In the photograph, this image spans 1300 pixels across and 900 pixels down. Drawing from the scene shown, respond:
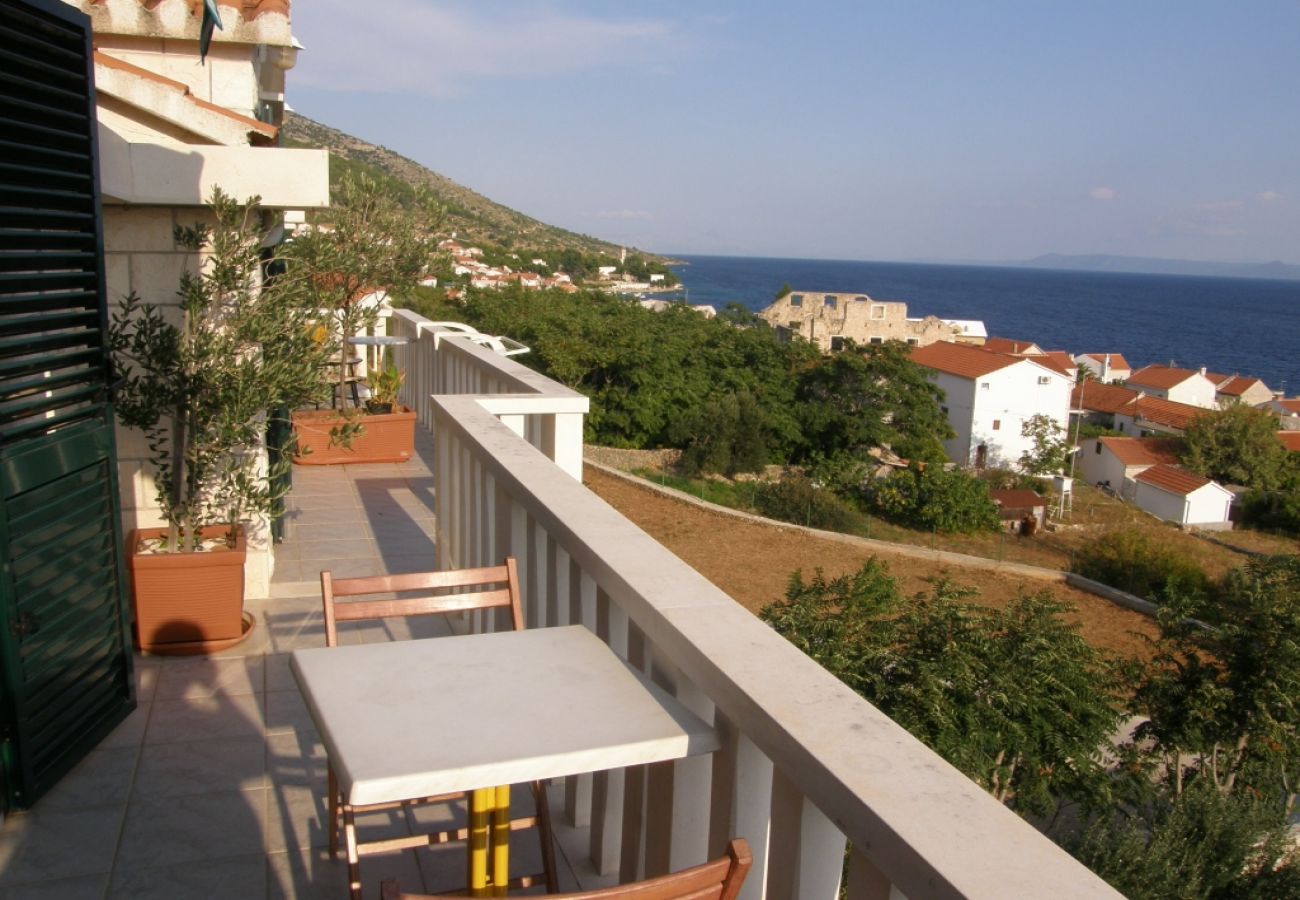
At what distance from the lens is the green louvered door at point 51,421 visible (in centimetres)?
254

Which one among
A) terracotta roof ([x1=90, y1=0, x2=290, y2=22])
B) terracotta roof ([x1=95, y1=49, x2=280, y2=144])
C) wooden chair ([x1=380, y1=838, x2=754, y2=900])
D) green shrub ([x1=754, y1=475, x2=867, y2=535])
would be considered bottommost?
green shrub ([x1=754, y1=475, x2=867, y2=535])

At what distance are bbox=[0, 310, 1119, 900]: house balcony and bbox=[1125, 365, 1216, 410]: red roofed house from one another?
64.7 metres

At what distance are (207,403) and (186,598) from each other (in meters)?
0.75

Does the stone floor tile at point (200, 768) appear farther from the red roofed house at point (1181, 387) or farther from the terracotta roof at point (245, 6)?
the red roofed house at point (1181, 387)

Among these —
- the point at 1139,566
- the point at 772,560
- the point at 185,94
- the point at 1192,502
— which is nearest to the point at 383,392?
the point at 185,94

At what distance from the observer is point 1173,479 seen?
38.3 m

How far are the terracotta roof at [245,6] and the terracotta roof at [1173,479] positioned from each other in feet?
125

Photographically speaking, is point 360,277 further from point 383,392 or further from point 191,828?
point 191,828

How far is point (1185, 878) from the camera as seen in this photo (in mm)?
8461

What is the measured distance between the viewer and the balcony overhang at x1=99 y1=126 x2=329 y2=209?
3.78 metres

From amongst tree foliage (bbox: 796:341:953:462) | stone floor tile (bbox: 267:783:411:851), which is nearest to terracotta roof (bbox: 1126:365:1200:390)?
tree foliage (bbox: 796:341:953:462)

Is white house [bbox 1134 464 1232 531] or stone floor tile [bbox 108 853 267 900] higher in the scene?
stone floor tile [bbox 108 853 267 900]

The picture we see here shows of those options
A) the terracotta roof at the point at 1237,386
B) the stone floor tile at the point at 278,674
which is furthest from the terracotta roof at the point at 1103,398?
the stone floor tile at the point at 278,674

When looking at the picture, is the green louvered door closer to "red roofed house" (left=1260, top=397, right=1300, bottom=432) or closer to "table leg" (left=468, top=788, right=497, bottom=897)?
"table leg" (left=468, top=788, right=497, bottom=897)
